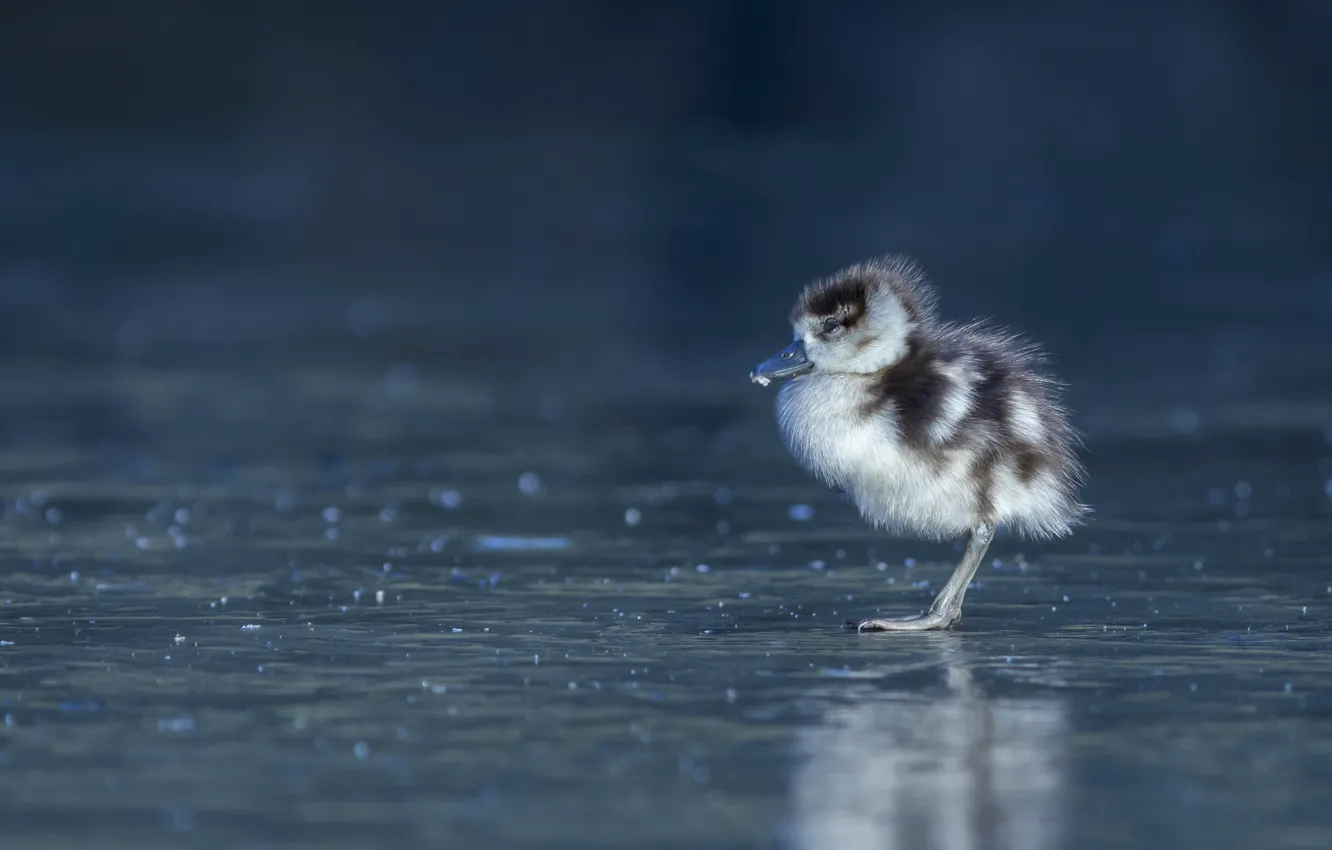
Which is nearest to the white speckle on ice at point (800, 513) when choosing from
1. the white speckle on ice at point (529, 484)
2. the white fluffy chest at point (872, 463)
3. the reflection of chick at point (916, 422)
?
the white speckle on ice at point (529, 484)

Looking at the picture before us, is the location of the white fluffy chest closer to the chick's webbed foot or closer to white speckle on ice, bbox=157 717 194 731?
the chick's webbed foot

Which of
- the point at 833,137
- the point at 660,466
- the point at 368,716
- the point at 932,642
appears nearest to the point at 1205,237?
the point at 833,137

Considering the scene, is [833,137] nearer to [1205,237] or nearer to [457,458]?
[1205,237]

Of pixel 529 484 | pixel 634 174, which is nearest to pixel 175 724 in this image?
pixel 529 484

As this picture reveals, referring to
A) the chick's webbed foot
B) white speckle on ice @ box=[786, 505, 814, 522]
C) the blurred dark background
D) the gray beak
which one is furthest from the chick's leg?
the blurred dark background

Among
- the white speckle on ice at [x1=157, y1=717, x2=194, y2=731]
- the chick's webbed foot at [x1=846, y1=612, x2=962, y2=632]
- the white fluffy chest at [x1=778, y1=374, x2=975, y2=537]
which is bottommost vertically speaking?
the white speckle on ice at [x1=157, y1=717, x2=194, y2=731]

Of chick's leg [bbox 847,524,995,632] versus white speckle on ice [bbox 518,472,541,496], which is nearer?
chick's leg [bbox 847,524,995,632]

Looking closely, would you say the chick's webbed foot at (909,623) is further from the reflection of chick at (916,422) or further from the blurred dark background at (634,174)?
the blurred dark background at (634,174)

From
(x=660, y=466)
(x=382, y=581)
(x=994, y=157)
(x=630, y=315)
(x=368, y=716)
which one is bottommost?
(x=368, y=716)
